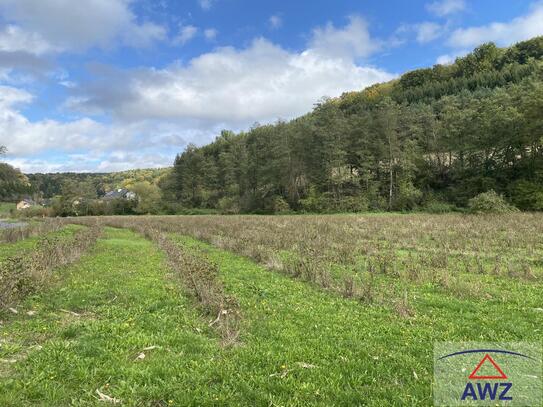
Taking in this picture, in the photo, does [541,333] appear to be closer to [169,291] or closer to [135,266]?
[169,291]

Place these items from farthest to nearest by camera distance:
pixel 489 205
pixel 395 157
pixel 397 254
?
pixel 395 157, pixel 489 205, pixel 397 254

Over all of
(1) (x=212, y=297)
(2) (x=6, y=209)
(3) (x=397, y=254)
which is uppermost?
(1) (x=212, y=297)

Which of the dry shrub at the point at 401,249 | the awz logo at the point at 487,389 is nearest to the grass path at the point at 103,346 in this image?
the awz logo at the point at 487,389

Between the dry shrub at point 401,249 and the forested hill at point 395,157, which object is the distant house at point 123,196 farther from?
the dry shrub at point 401,249

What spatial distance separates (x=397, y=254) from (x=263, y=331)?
1151 cm

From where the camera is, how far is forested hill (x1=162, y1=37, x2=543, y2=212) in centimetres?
4812

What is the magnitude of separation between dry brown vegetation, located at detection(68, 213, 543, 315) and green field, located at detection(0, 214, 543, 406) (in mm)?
103

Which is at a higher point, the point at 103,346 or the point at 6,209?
the point at 103,346

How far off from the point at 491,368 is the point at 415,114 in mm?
64238

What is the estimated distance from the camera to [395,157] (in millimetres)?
56250

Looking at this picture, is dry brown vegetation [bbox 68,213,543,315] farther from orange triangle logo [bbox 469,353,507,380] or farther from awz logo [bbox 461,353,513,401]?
awz logo [bbox 461,353,513,401]

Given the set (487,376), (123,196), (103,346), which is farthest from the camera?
(123,196)

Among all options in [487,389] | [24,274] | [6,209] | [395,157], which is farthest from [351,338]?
[6,209]

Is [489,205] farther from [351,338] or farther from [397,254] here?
[351,338]
